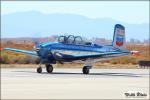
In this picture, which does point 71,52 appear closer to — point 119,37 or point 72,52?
point 72,52

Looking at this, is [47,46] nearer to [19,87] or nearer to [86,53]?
[86,53]

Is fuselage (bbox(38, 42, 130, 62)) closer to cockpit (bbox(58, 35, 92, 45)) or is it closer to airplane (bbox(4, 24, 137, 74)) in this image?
airplane (bbox(4, 24, 137, 74))

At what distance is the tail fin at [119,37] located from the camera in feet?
125

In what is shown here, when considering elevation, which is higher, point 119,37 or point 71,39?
point 119,37

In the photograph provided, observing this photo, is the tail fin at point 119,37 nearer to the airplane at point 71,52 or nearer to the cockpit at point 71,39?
the airplane at point 71,52

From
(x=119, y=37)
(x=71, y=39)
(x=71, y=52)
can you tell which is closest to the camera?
(x=71, y=39)

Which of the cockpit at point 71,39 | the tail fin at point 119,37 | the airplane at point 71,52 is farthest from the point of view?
the tail fin at point 119,37

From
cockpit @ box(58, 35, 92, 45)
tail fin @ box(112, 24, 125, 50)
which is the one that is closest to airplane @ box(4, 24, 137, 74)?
cockpit @ box(58, 35, 92, 45)

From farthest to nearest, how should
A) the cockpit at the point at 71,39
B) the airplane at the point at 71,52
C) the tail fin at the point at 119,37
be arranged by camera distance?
the tail fin at the point at 119,37
the cockpit at the point at 71,39
the airplane at the point at 71,52

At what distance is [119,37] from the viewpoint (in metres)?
38.7

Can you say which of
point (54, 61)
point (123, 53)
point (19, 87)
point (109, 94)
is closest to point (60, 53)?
point (54, 61)

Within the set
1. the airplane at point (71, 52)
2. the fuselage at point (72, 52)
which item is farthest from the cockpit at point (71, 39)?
the fuselage at point (72, 52)

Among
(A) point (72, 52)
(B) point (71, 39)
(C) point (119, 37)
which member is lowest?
(A) point (72, 52)

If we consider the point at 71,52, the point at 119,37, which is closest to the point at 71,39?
the point at 71,52
